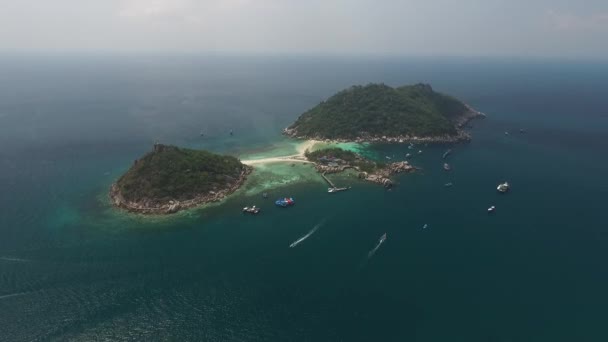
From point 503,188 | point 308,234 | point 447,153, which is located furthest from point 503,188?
point 308,234

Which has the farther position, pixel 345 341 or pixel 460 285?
pixel 460 285

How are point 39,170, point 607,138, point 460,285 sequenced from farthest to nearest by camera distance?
point 607,138, point 39,170, point 460,285

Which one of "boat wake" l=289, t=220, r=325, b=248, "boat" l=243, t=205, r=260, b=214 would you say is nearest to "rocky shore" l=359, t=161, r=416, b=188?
"boat wake" l=289, t=220, r=325, b=248

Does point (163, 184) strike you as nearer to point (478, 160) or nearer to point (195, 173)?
point (195, 173)

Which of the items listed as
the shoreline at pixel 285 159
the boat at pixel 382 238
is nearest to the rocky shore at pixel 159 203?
the shoreline at pixel 285 159

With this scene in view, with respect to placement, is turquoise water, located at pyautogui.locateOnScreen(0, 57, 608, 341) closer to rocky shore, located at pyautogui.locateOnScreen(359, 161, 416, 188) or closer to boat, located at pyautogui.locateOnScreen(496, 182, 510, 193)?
boat, located at pyautogui.locateOnScreen(496, 182, 510, 193)

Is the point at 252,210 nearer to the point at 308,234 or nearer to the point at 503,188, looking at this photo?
A: the point at 308,234

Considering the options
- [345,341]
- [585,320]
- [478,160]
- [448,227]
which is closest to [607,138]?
[478,160]
